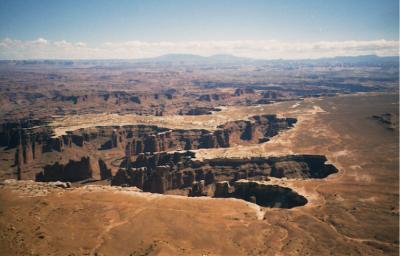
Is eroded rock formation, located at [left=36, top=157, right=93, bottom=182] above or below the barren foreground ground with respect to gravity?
below

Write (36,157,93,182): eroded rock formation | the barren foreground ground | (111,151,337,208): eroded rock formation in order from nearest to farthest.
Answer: the barren foreground ground < (111,151,337,208): eroded rock formation < (36,157,93,182): eroded rock formation

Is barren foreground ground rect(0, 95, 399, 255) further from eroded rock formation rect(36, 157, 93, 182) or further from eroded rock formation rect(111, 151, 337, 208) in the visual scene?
eroded rock formation rect(36, 157, 93, 182)

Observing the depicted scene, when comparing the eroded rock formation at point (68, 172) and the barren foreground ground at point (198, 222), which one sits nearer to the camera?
the barren foreground ground at point (198, 222)

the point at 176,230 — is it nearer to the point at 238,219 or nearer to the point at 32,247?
the point at 238,219

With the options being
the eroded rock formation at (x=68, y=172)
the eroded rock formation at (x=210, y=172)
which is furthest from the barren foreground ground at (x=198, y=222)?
the eroded rock formation at (x=68, y=172)

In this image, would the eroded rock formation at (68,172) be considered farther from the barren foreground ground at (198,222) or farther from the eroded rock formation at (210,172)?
the barren foreground ground at (198,222)

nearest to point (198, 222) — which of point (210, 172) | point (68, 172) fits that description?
point (210, 172)

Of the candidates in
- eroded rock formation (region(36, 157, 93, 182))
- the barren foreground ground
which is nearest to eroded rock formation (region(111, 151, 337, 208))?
the barren foreground ground

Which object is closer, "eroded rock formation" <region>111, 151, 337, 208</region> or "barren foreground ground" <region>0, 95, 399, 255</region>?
"barren foreground ground" <region>0, 95, 399, 255</region>

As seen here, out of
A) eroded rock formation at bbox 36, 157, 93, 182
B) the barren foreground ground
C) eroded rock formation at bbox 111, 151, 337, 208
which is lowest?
eroded rock formation at bbox 36, 157, 93, 182
